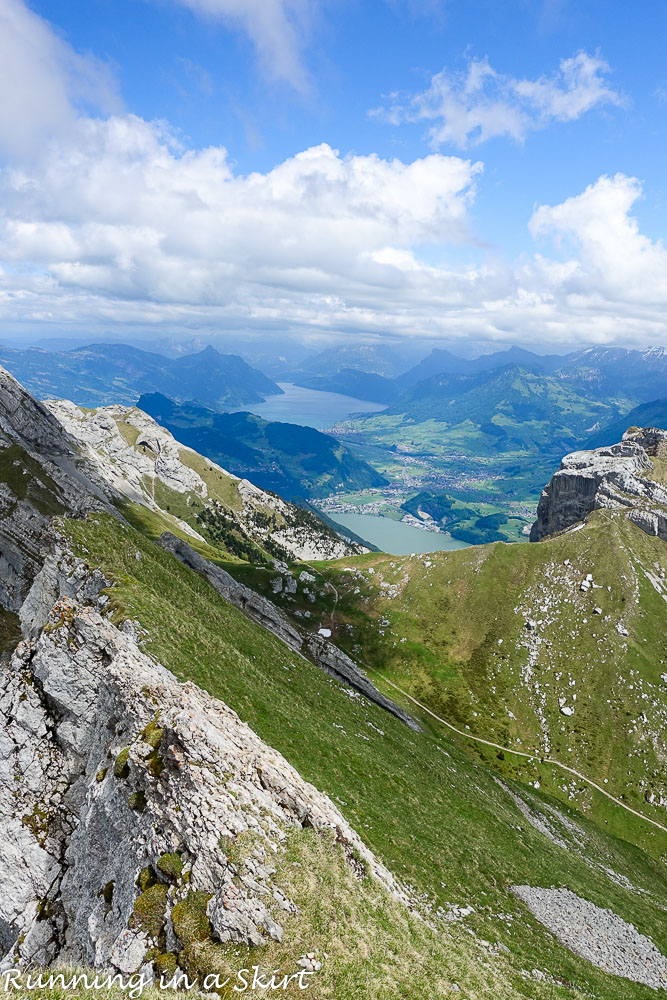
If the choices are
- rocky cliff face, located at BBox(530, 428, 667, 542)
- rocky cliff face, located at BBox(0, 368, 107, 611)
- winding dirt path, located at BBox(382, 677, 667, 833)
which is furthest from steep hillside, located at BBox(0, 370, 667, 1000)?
rocky cliff face, located at BBox(530, 428, 667, 542)

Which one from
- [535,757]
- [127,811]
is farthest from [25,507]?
[535,757]

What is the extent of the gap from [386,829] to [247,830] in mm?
18813

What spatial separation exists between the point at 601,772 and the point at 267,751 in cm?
8653

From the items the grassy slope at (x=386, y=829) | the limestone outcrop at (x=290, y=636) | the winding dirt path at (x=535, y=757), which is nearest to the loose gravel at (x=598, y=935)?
the grassy slope at (x=386, y=829)

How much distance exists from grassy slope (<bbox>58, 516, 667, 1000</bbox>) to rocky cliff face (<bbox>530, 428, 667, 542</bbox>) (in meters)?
97.5

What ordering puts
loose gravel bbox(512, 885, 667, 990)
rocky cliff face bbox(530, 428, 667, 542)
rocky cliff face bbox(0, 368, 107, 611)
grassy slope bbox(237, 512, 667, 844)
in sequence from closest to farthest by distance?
loose gravel bbox(512, 885, 667, 990) < rocky cliff face bbox(0, 368, 107, 611) < grassy slope bbox(237, 512, 667, 844) < rocky cliff face bbox(530, 428, 667, 542)

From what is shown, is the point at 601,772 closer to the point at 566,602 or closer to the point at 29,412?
the point at 566,602

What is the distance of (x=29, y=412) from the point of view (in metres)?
118

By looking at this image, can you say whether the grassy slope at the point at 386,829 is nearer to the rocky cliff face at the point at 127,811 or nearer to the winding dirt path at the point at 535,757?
the rocky cliff face at the point at 127,811

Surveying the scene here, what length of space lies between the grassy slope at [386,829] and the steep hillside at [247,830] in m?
0.19

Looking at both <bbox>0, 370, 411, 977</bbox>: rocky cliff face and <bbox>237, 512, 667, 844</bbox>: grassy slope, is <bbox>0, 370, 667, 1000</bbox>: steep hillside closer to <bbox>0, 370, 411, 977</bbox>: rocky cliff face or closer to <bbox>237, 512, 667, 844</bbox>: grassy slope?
<bbox>0, 370, 411, 977</bbox>: rocky cliff face

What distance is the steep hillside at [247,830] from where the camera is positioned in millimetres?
17594

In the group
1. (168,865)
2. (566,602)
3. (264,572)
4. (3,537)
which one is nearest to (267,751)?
(168,865)

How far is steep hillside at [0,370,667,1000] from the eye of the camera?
1759 cm
